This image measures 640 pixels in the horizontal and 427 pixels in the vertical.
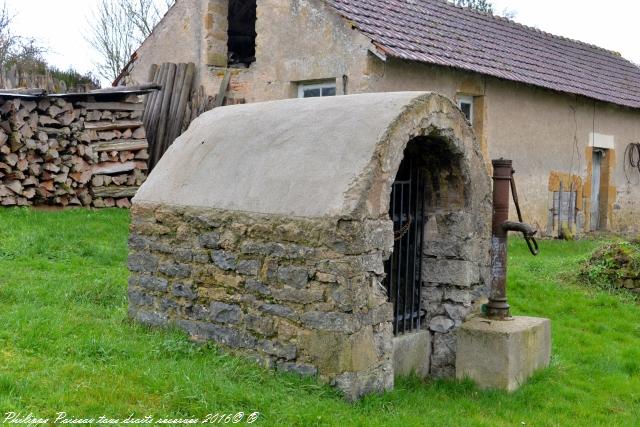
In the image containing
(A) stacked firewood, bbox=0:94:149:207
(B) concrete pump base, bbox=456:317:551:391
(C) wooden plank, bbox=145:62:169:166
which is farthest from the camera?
(C) wooden plank, bbox=145:62:169:166

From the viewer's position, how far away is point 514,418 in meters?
4.87

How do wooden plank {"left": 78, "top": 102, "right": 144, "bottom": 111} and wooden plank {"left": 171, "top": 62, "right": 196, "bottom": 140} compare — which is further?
wooden plank {"left": 171, "top": 62, "right": 196, "bottom": 140}

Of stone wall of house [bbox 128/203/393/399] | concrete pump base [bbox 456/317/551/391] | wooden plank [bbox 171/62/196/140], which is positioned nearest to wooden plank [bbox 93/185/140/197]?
wooden plank [bbox 171/62/196/140]

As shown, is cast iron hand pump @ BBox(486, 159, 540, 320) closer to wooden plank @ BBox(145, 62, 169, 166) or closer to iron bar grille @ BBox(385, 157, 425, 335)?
iron bar grille @ BBox(385, 157, 425, 335)

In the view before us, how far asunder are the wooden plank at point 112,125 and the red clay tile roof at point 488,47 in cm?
389

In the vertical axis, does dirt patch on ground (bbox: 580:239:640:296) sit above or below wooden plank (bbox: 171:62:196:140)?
below

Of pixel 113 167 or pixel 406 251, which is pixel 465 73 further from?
pixel 406 251

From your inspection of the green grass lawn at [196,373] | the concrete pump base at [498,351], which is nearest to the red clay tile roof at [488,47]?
the green grass lawn at [196,373]

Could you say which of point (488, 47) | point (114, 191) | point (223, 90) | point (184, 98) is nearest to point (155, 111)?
point (184, 98)

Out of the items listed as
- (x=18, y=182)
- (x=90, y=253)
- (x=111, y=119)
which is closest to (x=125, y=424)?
(x=90, y=253)

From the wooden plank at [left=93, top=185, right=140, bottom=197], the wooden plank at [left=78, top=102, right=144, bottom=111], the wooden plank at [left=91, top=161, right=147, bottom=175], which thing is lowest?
the wooden plank at [left=93, top=185, right=140, bottom=197]

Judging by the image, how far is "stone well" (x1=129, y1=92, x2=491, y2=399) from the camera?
4527mm

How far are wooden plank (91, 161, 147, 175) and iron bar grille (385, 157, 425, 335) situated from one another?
22.3 ft

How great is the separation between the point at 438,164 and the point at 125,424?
10.5 feet
